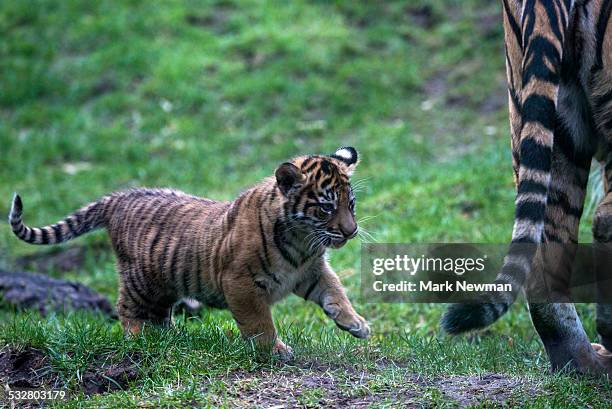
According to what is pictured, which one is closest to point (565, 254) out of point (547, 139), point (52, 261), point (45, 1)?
point (547, 139)

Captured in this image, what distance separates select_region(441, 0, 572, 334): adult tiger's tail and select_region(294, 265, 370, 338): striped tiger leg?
0.99 meters

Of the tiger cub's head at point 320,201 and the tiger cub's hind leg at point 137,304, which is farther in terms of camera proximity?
the tiger cub's hind leg at point 137,304

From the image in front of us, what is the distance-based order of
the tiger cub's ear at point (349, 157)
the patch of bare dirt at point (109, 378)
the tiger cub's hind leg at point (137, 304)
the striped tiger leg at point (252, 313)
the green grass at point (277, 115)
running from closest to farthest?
the patch of bare dirt at point (109, 378) < the striped tiger leg at point (252, 313) < the tiger cub's ear at point (349, 157) < the tiger cub's hind leg at point (137, 304) < the green grass at point (277, 115)

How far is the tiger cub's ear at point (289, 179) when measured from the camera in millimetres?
5457

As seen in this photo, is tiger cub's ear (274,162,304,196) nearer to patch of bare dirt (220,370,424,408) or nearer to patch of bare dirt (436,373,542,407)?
patch of bare dirt (220,370,424,408)

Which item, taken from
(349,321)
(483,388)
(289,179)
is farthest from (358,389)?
(289,179)

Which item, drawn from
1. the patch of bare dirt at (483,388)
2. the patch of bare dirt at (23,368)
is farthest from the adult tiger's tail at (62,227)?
the patch of bare dirt at (483,388)

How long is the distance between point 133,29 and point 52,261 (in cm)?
680

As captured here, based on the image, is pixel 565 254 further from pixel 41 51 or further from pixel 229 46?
pixel 41 51

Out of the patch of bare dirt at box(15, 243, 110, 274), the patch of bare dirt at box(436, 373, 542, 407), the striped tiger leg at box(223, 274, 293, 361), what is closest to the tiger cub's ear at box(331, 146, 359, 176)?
the striped tiger leg at box(223, 274, 293, 361)

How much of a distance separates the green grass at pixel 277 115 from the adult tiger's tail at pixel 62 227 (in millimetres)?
599

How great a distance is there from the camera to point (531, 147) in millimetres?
4816

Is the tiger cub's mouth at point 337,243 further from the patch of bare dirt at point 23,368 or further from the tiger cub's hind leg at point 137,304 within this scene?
the patch of bare dirt at point 23,368

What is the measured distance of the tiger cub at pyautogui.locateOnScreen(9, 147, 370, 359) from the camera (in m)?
5.46
